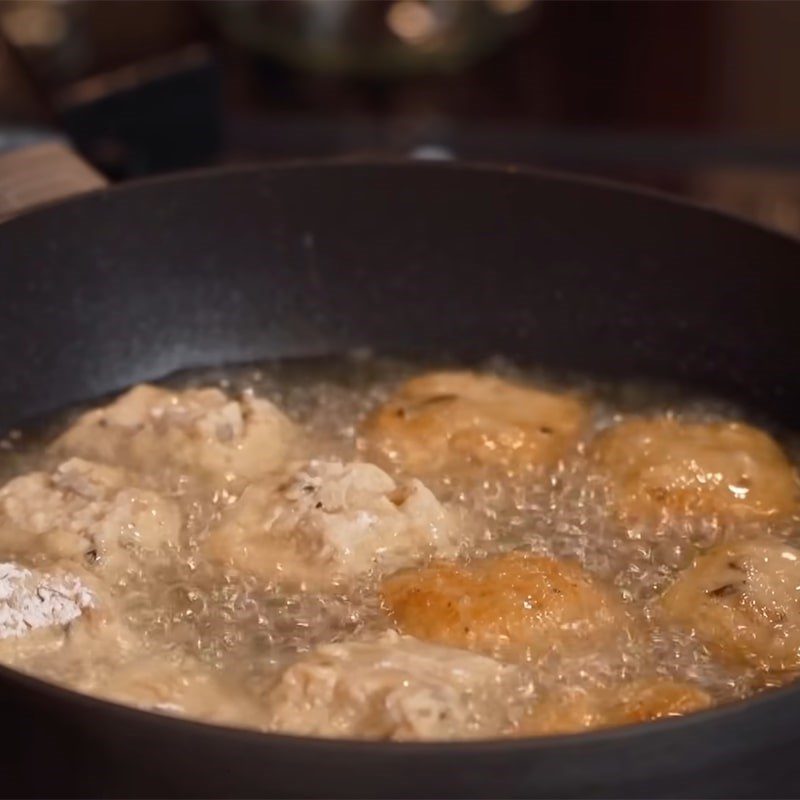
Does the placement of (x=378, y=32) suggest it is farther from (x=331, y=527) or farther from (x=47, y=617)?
(x=47, y=617)

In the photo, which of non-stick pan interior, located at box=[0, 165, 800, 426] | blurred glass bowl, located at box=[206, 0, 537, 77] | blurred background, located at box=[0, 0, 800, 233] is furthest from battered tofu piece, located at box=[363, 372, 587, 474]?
blurred glass bowl, located at box=[206, 0, 537, 77]

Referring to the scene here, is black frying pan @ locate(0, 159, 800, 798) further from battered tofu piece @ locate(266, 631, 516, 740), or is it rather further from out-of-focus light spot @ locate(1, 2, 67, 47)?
out-of-focus light spot @ locate(1, 2, 67, 47)

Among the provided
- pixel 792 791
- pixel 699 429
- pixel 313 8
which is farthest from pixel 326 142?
pixel 792 791

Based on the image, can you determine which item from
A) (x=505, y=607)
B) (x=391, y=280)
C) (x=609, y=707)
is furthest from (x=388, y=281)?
(x=609, y=707)

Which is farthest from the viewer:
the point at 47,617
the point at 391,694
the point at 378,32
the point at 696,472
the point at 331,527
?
the point at 378,32

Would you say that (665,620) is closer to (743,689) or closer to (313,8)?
(743,689)
